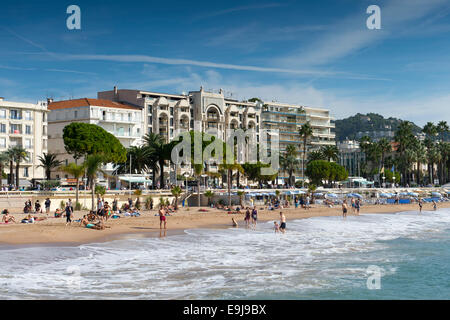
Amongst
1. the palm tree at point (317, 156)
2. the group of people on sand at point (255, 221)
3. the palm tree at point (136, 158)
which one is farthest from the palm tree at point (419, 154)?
the group of people on sand at point (255, 221)

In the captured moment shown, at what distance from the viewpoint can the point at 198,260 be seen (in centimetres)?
2027

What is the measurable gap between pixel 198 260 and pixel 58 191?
2948cm

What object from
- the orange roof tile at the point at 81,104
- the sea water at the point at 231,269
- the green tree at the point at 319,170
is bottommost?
the sea water at the point at 231,269

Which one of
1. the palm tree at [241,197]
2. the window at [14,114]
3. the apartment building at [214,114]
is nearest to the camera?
the palm tree at [241,197]

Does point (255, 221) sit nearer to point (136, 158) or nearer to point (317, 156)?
point (136, 158)

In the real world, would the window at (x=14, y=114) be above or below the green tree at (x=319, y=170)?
above

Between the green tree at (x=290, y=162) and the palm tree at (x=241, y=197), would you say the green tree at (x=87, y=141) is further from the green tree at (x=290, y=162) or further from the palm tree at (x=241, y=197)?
the green tree at (x=290, y=162)

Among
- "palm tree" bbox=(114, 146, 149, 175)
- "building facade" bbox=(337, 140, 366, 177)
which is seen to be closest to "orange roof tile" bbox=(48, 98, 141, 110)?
"palm tree" bbox=(114, 146, 149, 175)

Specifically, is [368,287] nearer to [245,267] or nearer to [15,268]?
[245,267]

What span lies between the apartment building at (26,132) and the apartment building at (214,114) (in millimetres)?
22427

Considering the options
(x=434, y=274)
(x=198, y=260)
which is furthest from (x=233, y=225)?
(x=434, y=274)

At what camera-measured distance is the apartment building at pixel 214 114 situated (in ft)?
294

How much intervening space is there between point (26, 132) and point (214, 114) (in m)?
40.9

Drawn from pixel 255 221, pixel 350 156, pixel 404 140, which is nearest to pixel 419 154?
pixel 404 140
